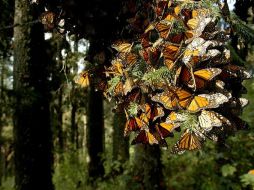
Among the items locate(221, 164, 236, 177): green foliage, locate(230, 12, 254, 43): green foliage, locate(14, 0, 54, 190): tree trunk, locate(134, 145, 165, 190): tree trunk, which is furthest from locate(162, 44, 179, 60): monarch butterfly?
locate(221, 164, 236, 177): green foliage

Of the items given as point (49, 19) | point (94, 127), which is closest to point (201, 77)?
point (49, 19)

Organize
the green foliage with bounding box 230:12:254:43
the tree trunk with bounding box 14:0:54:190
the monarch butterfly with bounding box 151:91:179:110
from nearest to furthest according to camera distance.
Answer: the monarch butterfly with bounding box 151:91:179:110
the green foliage with bounding box 230:12:254:43
the tree trunk with bounding box 14:0:54:190

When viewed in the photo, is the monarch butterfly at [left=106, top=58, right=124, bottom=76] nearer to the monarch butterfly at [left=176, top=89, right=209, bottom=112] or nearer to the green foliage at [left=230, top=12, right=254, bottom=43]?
the monarch butterfly at [left=176, top=89, right=209, bottom=112]

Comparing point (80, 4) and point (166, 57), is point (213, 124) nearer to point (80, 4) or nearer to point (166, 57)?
point (166, 57)

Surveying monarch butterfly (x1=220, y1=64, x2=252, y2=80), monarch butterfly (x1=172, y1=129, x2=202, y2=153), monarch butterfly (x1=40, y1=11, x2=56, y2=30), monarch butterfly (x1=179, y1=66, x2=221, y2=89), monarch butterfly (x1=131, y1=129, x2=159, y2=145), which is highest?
monarch butterfly (x1=40, y1=11, x2=56, y2=30)

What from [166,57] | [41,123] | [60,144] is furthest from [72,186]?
[166,57]

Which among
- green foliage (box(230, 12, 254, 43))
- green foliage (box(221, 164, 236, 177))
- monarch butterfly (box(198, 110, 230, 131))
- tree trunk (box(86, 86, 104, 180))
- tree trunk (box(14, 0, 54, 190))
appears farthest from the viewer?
tree trunk (box(86, 86, 104, 180))

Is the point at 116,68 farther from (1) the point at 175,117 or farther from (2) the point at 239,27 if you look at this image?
(2) the point at 239,27

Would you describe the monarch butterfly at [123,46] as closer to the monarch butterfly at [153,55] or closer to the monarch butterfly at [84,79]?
the monarch butterfly at [153,55]

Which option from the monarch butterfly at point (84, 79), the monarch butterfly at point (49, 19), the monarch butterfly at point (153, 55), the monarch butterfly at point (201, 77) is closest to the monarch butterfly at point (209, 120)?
the monarch butterfly at point (201, 77)
